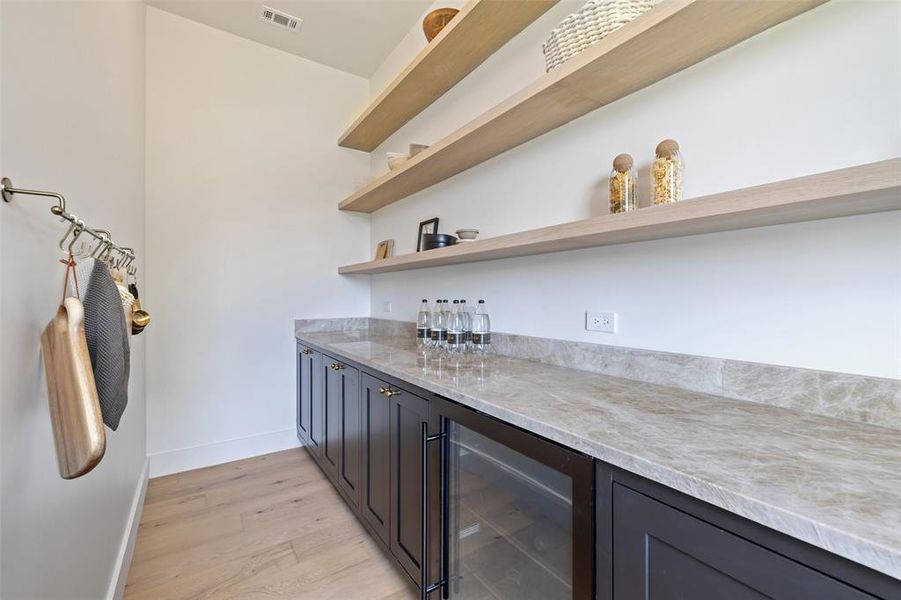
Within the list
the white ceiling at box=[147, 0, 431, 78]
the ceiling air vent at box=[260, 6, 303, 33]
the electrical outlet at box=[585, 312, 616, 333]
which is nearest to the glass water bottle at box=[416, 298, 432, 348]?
the electrical outlet at box=[585, 312, 616, 333]

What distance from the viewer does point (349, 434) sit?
1.88 meters

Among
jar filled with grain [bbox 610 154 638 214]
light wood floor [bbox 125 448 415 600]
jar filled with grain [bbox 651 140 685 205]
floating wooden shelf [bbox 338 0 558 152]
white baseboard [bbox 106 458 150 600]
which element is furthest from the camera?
floating wooden shelf [bbox 338 0 558 152]

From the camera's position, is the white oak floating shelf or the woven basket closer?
the white oak floating shelf

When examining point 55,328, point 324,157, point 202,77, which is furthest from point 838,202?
point 202,77

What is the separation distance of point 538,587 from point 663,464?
0.60 m

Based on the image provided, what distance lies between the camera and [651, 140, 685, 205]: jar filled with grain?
111cm

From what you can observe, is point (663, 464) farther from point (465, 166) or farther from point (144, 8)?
point (144, 8)

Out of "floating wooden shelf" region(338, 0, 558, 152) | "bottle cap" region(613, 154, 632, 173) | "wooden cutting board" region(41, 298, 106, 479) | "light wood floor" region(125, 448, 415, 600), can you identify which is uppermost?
"floating wooden shelf" region(338, 0, 558, 152)

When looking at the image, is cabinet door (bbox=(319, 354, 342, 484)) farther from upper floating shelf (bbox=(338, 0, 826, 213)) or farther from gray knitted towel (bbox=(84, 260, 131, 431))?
upper floating shelf (bbox=(338, 0, 826, 213))

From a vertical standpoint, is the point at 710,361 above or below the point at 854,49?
below

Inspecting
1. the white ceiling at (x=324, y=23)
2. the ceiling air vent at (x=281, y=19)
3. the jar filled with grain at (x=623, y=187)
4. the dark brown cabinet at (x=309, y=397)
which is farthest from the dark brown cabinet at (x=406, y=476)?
the ceiling air vent at (x=281, y=19)

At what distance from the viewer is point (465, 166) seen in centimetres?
208

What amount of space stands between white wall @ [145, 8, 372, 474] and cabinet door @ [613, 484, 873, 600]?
2709 millimetres

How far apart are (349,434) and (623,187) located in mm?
1665
